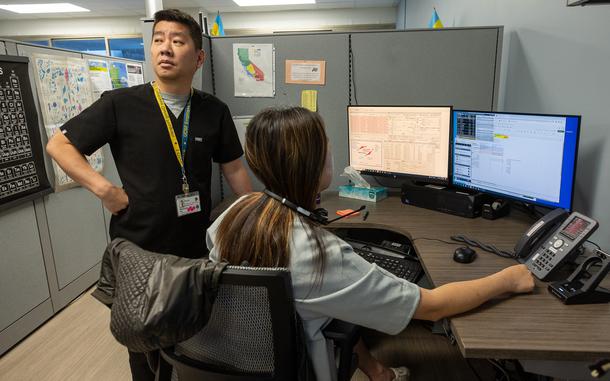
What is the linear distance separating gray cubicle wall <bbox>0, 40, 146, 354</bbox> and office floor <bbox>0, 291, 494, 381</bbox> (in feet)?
0.45

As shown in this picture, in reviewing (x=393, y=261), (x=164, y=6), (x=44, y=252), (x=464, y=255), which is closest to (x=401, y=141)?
(x=393, y=261)

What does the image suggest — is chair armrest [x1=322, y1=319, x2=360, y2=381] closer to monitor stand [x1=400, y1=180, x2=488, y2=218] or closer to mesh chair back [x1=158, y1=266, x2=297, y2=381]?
mesh chair back [x1=158, y1=266, x2=297, y2=381]

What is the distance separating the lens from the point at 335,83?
2.18 m

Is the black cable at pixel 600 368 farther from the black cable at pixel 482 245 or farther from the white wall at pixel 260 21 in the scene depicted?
the white wall at pixel 260 21

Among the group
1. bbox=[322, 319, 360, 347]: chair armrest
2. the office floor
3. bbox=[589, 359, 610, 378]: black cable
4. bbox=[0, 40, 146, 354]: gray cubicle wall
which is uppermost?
bbox=[589, 359, 610, 378]: black cable

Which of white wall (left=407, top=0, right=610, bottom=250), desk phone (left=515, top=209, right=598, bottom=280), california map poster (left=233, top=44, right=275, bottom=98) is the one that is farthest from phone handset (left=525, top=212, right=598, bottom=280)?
california map poster (left=233, top=44, right=275, bottom=98)

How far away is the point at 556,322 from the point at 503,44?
1.63 meters

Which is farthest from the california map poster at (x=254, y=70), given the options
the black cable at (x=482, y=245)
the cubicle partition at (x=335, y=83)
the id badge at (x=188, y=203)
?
the black cable at (x=482, y=245)

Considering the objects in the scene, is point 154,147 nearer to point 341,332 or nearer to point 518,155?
point 341,332

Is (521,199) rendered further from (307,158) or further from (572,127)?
(307,158)

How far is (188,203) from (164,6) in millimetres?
5819

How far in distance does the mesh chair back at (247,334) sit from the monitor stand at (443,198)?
1138 millimetres

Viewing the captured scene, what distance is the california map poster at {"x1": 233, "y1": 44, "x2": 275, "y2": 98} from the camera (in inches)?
86.0

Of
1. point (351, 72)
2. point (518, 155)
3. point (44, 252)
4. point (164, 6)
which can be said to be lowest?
point (44, 252)
